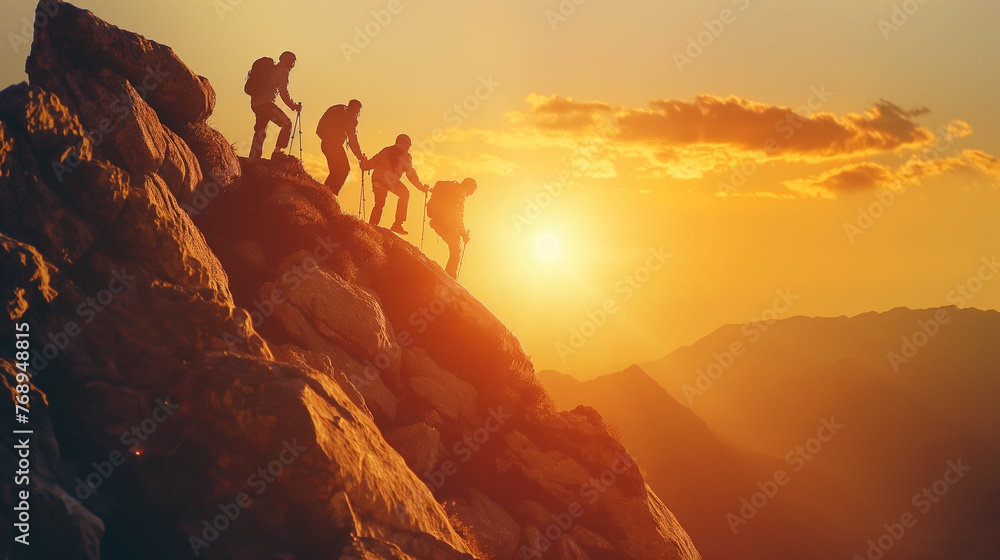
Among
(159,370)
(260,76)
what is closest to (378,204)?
(260,76)

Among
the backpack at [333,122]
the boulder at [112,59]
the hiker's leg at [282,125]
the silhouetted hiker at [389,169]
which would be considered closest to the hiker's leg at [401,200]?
the silhouetted hiker at [389,169]

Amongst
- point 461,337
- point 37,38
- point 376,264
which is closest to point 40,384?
point 37,38

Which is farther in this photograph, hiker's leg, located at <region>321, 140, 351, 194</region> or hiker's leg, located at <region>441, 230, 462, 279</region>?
hiker's leg, located at <region>441, 230, 462, 279</region>

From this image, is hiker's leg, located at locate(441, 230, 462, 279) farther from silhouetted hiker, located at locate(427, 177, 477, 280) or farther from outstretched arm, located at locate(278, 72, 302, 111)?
outstretched arm, located at locate(278, 72, 302, 111)

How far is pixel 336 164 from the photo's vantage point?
2662cm

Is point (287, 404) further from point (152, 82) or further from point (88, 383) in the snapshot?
point (152, 82)

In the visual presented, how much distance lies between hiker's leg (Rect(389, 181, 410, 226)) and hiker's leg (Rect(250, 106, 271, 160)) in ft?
17.5

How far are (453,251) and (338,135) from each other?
709cm

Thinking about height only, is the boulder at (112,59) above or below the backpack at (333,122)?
below

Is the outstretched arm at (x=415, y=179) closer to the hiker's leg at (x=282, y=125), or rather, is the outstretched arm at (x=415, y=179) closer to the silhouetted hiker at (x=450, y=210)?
the silhouetted hiker at (x=450, y=210)

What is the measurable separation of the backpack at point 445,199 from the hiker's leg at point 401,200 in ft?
3.90

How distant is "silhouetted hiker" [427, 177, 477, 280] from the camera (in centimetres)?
2864

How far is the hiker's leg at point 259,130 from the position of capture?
24.7 meters

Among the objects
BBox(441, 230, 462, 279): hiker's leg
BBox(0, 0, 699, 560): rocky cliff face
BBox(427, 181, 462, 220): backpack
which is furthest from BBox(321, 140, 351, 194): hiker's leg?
BBox(0, 0, 699, 560): rocky cliff face
